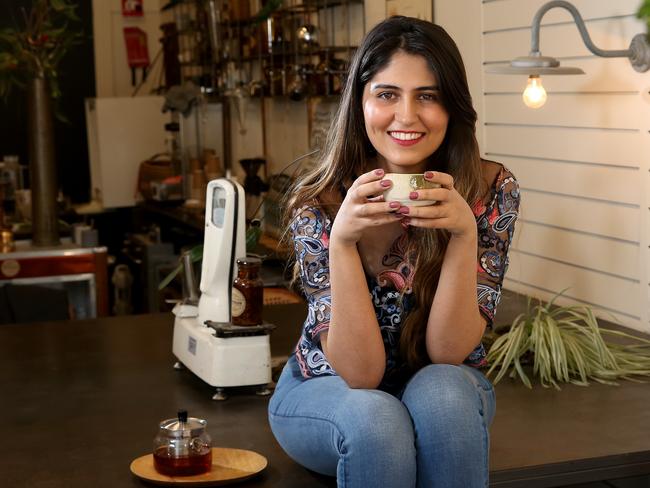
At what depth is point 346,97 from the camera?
2143mm

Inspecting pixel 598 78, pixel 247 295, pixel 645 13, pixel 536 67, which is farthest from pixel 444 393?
pixel 598 78

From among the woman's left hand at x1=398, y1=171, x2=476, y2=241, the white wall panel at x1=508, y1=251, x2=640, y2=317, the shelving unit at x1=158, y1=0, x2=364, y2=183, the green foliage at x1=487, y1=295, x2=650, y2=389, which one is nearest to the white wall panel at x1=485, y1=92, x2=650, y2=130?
the white wall panel at x1=508, y1=251, x2=640, y2=317

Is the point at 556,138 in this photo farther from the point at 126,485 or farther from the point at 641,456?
the point at 126,485

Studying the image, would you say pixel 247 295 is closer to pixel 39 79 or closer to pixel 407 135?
pixel 407 135

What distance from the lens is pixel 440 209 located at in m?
1.88

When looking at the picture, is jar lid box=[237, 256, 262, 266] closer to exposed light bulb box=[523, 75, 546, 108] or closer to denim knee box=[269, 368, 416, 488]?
denim knee box=[269, 368, 416, 488]

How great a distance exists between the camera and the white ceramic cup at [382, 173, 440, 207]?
186 centimetres

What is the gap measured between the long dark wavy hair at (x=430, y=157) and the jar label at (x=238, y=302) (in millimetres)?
463

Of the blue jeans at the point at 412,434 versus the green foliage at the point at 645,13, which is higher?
the green foliage at the point at 645,13

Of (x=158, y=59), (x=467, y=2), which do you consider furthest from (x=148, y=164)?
(x=467, y=2)

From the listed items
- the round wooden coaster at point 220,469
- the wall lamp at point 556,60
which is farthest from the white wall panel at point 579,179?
the round wooden coaster at point 220,469

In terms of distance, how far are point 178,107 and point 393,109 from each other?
5.11m

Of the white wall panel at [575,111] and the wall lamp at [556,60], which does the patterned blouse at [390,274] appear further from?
the white wall panel at [575,111]

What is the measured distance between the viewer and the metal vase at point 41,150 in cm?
508
